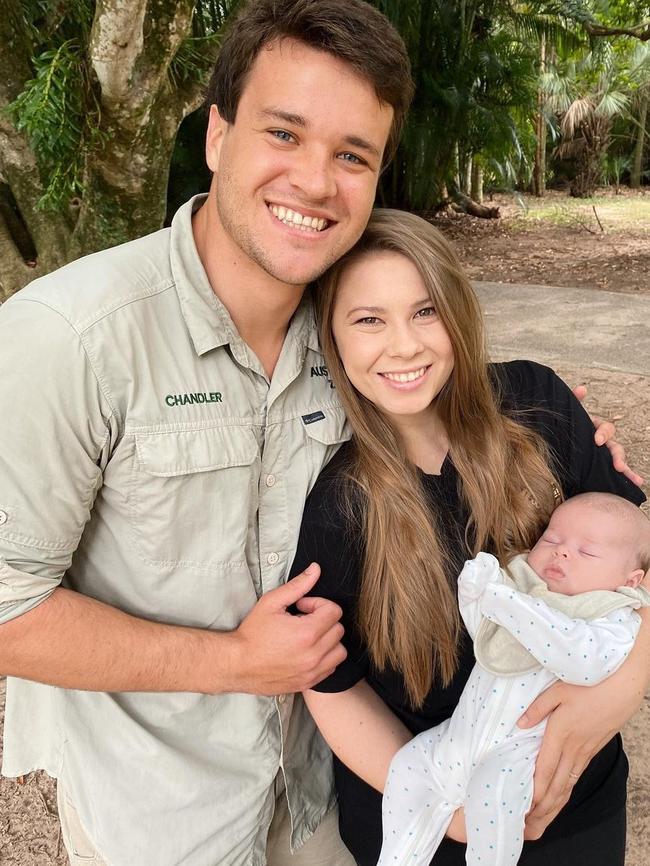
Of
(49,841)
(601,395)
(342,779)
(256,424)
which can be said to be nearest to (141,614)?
(256,424)

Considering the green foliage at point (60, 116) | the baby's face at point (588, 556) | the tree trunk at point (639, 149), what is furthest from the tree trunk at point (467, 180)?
the baby's face at point (588, 556)

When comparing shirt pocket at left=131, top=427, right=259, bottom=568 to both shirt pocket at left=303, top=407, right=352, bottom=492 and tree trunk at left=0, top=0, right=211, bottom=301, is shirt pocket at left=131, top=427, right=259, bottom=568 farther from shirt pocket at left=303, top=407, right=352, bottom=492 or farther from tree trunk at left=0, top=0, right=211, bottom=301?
tree trunk at left=0, top=0, right=211, bottom=301

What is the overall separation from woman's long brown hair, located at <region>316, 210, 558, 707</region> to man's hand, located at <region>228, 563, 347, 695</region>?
130mm

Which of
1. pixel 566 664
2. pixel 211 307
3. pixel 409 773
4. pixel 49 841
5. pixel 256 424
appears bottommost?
pixel 49 841

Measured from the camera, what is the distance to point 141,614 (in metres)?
1.57

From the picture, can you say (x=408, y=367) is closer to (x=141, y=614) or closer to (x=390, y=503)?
(x=390, y=503)

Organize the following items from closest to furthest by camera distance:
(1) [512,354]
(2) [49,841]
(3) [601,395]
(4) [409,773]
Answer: (4) [409,773]
(2) [49,841]
(3) [601,395]
(1) [512,354]

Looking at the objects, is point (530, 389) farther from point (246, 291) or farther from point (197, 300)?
point (197, 300)

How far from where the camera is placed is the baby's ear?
171 centimetres

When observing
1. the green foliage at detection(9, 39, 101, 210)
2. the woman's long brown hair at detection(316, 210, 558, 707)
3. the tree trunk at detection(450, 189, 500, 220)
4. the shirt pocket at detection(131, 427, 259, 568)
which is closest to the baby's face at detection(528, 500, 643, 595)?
the woman's long brown hair at detection(316, 210, 558, 707)

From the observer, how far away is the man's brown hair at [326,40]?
1.57 metres

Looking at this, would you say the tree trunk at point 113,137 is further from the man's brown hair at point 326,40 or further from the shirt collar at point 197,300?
the shirt collar at point 197,300

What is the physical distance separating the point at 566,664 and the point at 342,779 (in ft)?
2.27

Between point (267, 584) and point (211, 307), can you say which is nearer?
point (211, 307)
